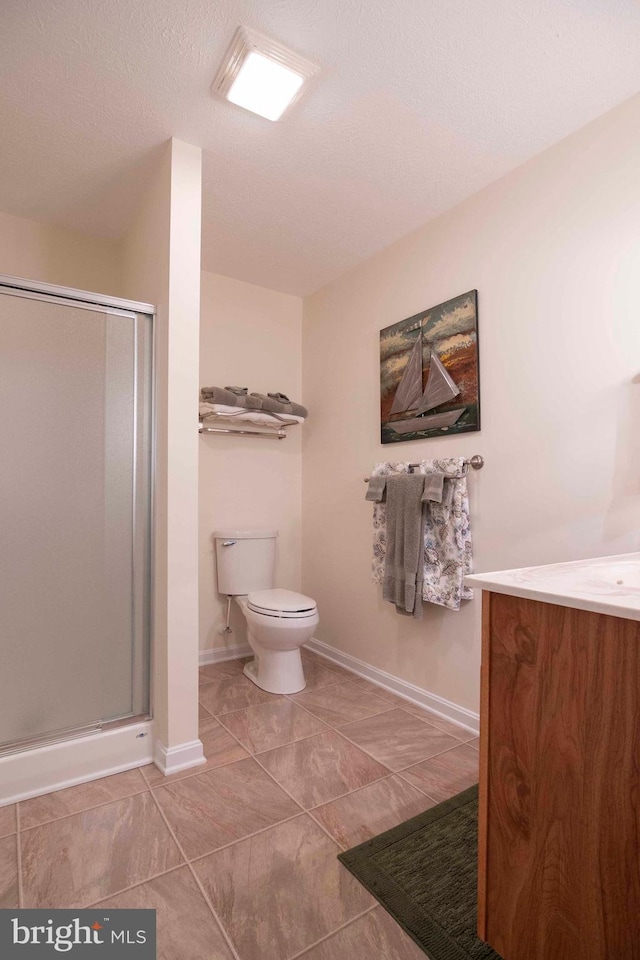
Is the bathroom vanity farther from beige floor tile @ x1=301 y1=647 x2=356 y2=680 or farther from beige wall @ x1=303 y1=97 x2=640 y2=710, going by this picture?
beige floor tile @ x1=301 y1=647 x2=356 y2=680

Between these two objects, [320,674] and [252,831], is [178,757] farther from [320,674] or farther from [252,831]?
[320,674]

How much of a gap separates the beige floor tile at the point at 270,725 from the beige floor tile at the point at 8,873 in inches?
32.6

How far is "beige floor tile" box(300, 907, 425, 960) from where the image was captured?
3.65 feet

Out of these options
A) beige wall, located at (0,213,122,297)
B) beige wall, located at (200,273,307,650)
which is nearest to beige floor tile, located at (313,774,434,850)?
beige wall, located at (200,273,307,650)

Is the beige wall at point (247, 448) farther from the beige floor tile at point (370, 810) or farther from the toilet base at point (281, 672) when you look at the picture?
the beige floor tile at point (370, 810)

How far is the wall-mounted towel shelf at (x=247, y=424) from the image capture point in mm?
2895

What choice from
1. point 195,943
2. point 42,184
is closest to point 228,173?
point 42,184

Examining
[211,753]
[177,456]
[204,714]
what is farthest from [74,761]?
[177,456]

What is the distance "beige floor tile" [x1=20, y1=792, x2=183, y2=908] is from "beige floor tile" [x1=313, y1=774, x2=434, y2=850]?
475 mm

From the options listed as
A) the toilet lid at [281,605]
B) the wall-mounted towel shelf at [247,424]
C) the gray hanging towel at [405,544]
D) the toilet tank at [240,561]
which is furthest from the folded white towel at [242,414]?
the toilet lid at [281,605]

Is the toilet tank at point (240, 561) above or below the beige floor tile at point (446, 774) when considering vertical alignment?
above

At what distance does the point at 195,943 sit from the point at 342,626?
191 centimetres

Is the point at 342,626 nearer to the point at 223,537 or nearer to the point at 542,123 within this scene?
the point at 223,537

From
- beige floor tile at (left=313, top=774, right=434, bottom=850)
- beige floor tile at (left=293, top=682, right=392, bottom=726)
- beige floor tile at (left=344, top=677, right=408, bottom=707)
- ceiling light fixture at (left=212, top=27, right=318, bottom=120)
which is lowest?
beige floor tile at (left=344, top=677, right=408, bottom=707)
